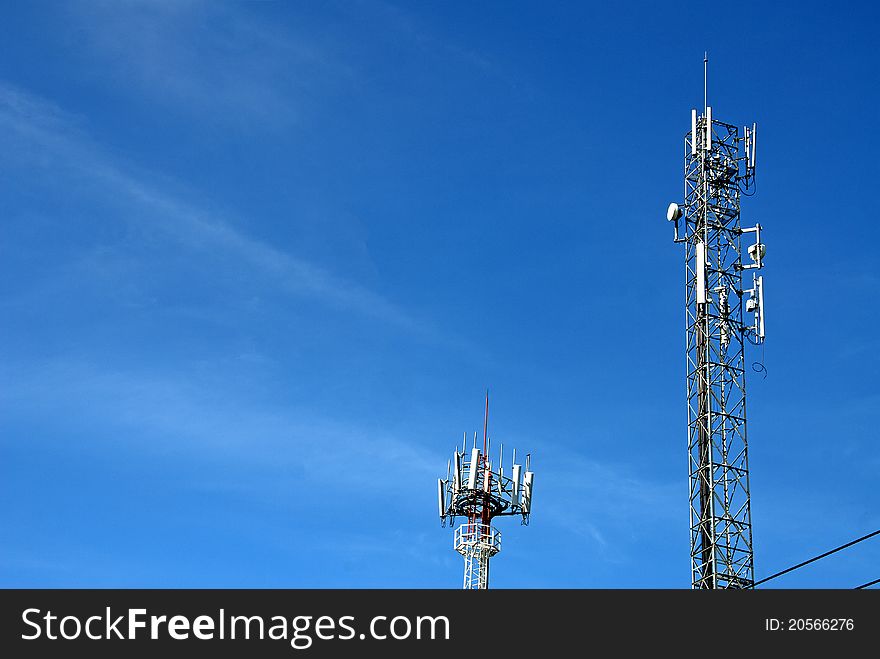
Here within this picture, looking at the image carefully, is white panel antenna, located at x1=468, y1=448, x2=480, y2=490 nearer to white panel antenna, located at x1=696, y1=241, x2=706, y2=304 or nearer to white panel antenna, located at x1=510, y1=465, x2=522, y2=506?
white panel antenna, located at x1=510, y1=465, x2=522, y2=506

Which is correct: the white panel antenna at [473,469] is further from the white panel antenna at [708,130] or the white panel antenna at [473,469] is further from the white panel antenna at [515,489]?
the white panel antenna at [708,130]

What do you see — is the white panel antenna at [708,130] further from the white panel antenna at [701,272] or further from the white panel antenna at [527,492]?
the white panel antenna at [527,492]

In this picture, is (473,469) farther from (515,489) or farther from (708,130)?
(708,130)

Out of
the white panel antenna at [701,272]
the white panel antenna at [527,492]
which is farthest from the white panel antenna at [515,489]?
the white panel antenna at [701,272]

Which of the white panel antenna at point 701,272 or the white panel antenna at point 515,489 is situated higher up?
the white panel antenna at point 701,272

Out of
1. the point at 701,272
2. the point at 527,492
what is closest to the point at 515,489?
the point at 527,492

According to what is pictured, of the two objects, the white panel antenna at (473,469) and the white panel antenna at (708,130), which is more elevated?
the white panel antenna at (708,130)

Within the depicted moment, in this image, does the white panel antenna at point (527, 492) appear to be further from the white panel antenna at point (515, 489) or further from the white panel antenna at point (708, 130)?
the white panel antenna at point (708, 130)

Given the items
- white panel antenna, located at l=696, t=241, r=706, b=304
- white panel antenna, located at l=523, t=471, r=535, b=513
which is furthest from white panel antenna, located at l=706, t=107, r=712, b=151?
white panel antenna, located at l=523, t=471, r=535, b=513

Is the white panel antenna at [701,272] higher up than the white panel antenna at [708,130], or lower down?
lower down

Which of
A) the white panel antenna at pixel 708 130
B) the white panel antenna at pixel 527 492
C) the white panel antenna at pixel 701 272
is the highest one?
the white panel antenna at pixel 708 130
